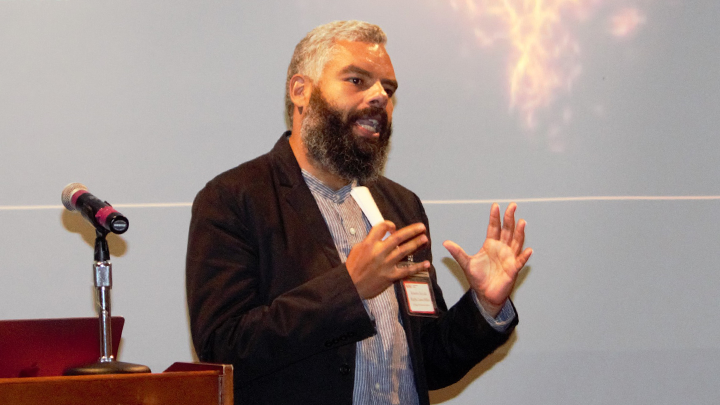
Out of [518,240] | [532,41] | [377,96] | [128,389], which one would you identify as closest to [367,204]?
[377,96]

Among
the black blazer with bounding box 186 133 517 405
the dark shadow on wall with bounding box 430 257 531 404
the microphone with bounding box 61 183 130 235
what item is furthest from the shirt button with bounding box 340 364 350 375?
the dark shadow on wall with bounding box 430 257 531 404

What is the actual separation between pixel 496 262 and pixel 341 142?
581 millimetres

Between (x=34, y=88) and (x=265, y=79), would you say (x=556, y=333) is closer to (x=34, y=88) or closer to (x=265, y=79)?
(x=265, y=79)

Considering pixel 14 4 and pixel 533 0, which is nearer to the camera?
pixel 14 4

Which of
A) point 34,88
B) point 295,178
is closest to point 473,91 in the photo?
point 295,178

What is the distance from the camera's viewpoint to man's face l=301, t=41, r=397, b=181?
2.35 m

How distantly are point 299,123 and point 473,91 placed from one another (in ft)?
2.80

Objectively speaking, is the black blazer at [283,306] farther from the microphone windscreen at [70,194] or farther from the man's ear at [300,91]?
the microphone windscreen at [70,194]

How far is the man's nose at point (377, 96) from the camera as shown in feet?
7.71

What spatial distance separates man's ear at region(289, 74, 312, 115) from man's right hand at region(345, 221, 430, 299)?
2.51ft

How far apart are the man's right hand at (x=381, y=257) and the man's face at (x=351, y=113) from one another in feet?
1.77

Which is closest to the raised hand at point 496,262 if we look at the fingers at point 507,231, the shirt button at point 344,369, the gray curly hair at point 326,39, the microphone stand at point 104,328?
the fingers at point 507,231

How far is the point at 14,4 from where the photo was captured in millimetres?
2633

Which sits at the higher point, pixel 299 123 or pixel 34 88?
pixel 34 88
